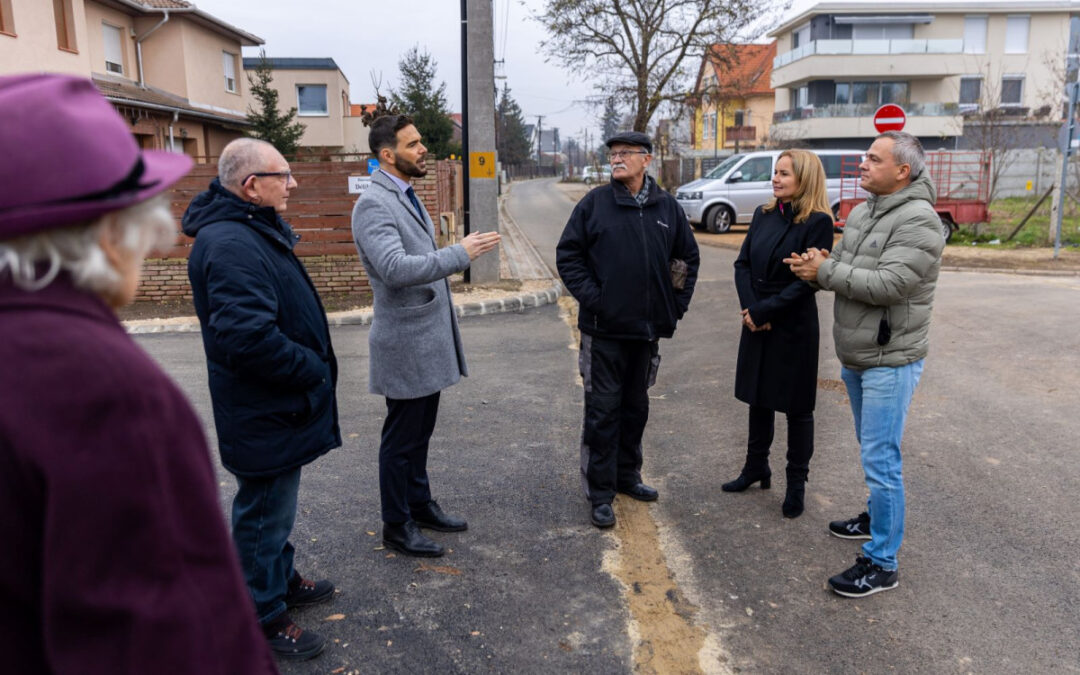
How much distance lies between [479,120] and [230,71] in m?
21.7

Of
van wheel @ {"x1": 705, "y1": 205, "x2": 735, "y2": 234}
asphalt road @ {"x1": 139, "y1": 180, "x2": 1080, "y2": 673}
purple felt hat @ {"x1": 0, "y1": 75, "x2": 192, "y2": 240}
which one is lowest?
asphalt road @ {"x1": 139, "y1": 180, "x2": 1080, "y2": 673}

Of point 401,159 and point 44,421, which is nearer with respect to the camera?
point 44,421

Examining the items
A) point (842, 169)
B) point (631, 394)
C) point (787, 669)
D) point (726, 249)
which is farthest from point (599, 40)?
point (787, 669)

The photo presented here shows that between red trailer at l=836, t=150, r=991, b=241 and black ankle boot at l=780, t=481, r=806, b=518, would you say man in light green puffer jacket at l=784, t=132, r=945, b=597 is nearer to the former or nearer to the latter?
black ankle boot at l=780, t=481, r=806, b=518

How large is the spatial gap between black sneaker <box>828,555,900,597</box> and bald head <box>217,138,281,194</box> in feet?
9.93

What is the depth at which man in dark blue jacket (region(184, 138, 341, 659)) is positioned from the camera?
296 cm

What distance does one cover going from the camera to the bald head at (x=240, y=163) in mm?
3117

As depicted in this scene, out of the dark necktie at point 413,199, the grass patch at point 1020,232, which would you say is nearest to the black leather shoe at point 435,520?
the dark necktie at point 413,199

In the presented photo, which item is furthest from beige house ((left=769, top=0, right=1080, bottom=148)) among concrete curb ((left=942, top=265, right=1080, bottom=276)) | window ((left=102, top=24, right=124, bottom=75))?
window ((left=102, top=24, right=124, bottom=75))

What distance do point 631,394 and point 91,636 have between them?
3794 millimetres

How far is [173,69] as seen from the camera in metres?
25.8

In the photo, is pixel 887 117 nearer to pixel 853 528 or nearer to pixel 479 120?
pixel 479 120

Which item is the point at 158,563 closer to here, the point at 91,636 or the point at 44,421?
the point at 91,636

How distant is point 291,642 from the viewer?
3.19 metres
